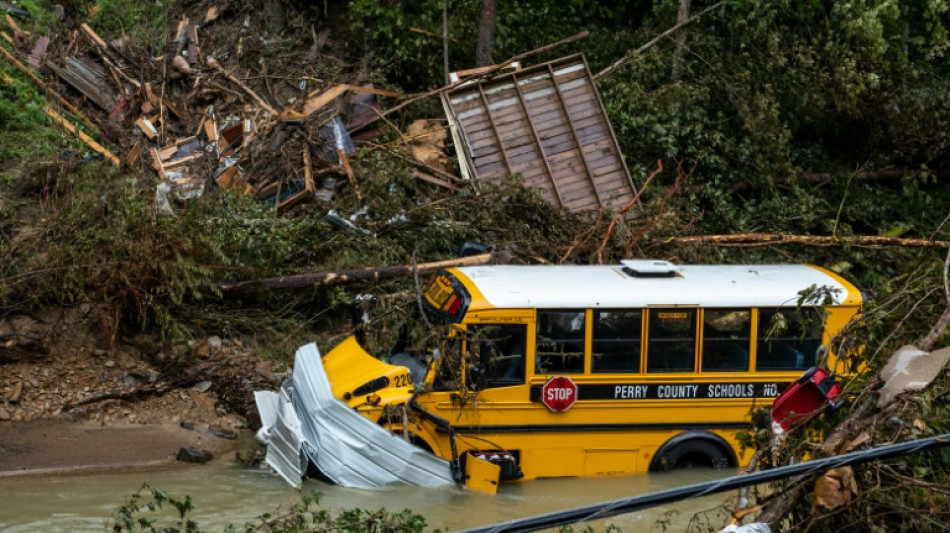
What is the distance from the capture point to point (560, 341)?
9.73 m

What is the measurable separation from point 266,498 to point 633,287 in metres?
3.86

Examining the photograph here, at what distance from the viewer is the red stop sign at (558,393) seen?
9672 mm

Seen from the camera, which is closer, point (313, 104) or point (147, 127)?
point (147, 127)

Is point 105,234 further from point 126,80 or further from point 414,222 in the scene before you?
point 126,80

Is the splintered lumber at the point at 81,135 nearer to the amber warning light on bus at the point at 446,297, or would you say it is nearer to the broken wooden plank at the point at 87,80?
the broken wooden plank at the point at 87,80

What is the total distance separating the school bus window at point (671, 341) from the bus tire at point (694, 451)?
646 millimetres

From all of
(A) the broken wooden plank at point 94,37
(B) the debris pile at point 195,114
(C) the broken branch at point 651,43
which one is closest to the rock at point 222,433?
(B) the debris pile at point 195,114

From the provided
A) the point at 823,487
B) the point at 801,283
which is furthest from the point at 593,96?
the point at 823,487

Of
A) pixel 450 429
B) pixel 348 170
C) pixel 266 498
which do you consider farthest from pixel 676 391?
pixel 348 170

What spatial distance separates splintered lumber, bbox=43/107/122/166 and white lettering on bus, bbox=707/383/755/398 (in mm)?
8372

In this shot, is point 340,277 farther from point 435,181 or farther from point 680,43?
point 680,43

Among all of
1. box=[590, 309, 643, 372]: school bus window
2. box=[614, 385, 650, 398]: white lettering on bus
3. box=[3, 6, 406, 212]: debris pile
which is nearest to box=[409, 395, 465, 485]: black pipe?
box=[590, 309, 643, 372]: school bus window

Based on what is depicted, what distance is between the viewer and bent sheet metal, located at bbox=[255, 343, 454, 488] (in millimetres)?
9273

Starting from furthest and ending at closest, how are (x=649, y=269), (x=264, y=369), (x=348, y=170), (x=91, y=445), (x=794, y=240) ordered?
(x=348, y=170) < (x=794, y=240) < (x=264, y=369) < (x=91, y=445) < (x=649, y=269)
